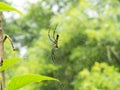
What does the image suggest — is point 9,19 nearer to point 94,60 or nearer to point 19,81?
point 94,60

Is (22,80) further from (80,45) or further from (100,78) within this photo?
(80,45)

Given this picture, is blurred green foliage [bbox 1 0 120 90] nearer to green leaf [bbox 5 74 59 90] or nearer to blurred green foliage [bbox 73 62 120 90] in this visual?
blurred green foliage [bbox 73 62 120 90]

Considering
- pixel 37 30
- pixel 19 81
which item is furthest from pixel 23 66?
pixel 19 81

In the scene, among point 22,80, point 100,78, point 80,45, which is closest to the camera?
point 22,80

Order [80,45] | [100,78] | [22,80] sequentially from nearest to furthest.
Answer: [22,80], [100,78], [80,45]

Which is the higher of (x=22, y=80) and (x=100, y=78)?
(x=22, y=80)

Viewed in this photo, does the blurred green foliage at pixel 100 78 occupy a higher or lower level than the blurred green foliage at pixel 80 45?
lower

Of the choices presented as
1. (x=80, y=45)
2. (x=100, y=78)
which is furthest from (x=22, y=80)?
(x=80, y=45)

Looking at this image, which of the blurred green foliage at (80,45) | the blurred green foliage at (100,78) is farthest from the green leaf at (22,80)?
the blurred green foliage at (80,45)

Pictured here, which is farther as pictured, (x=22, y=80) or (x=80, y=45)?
(x=80, y=45)

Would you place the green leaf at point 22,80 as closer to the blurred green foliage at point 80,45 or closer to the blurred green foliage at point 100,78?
the blurred green foliage at point 100,78

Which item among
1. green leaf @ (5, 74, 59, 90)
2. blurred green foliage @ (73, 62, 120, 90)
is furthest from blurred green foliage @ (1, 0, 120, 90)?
green leaf @ (5, 74, 59, 90)
